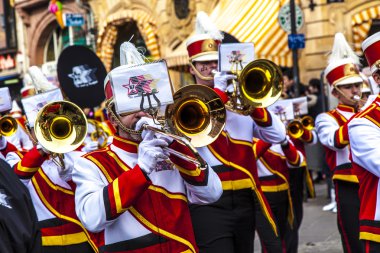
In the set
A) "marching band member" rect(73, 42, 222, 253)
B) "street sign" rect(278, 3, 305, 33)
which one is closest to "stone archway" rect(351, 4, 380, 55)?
"street sign" rect(278, 3, 305, 33)

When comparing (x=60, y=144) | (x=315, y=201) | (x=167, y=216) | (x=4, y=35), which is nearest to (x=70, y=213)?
(x=60, y=144)

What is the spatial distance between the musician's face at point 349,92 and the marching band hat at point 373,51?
2.14 m

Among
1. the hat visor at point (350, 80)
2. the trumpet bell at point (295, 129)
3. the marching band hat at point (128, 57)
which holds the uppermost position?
the marching band hat at point (128, 57)

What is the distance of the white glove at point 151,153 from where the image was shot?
3752 mm

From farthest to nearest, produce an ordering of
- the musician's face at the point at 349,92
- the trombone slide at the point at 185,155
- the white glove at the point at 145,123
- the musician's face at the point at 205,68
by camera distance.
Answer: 1. the musician's face at the point at 349,92
2. the musician's face at the point at 205,68
3. the white glove at the point at 145,123
4. the trombone slide at the point at 185,155

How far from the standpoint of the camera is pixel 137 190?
3795 millimetres

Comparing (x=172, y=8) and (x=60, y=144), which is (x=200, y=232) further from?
(x=172, y=8)

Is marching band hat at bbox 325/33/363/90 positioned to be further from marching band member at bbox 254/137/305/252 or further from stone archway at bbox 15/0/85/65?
stone archway at bbox 15/0/85/65

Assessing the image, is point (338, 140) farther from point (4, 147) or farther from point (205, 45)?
point (4, 147)

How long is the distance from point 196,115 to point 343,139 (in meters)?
2.32

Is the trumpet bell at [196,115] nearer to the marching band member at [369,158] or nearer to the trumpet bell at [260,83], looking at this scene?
the marching band member at [369,158]

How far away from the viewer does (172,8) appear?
21.7 meters

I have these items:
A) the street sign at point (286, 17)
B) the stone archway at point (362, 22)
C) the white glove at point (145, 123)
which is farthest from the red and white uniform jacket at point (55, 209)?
the stone archway at point (362, 22)

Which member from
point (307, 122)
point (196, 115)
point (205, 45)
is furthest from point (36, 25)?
point (196, 115)
